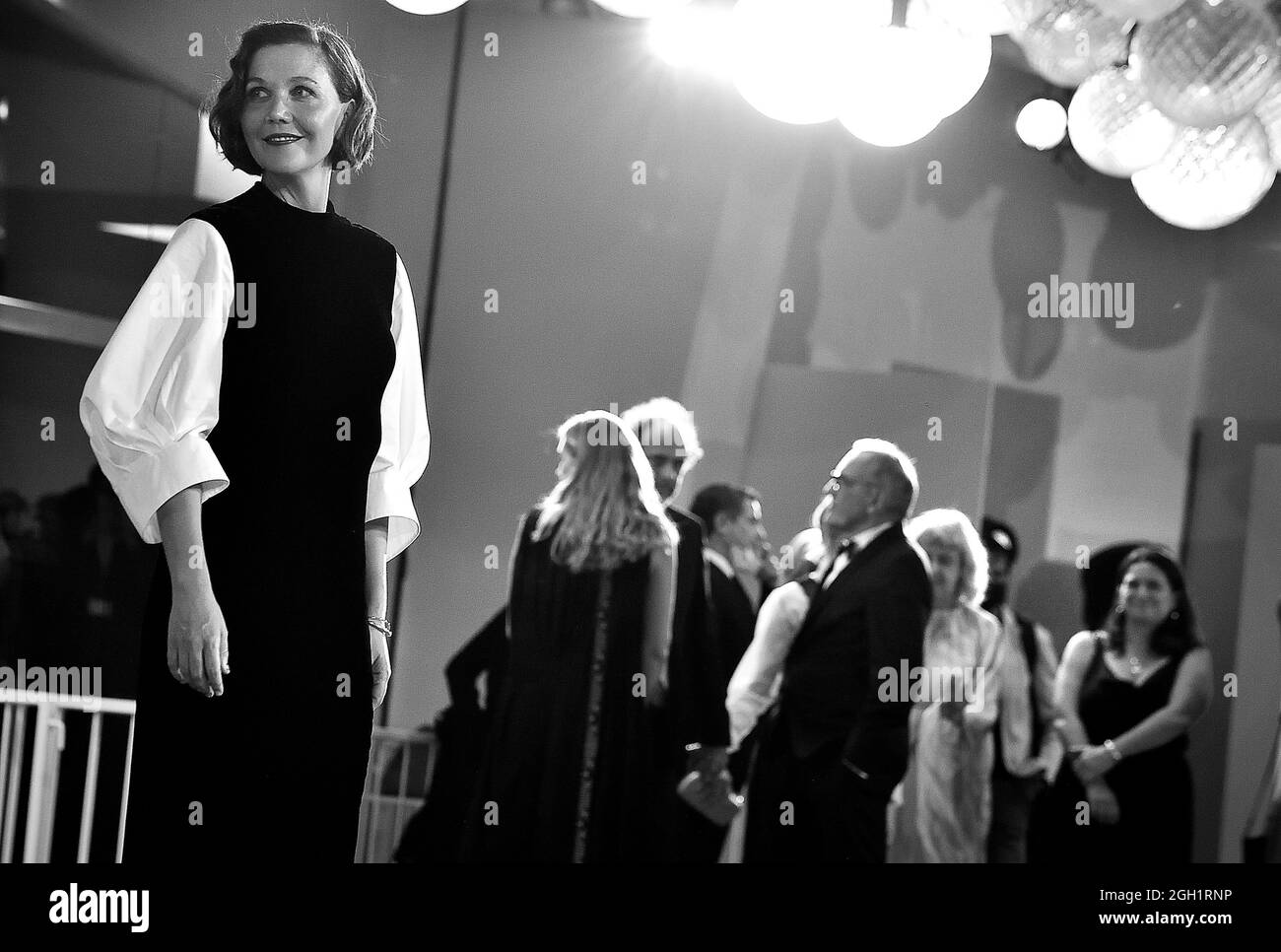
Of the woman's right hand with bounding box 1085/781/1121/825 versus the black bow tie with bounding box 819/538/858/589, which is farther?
the woman's right hand with bounding box 1085/781/1121/825

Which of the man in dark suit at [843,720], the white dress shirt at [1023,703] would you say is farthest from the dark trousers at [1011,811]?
the man in dark suit at [843,720]

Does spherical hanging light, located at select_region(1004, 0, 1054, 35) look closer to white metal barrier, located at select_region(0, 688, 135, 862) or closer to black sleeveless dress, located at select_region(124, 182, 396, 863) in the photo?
black sleeveless dress, located at select_region(124, 182, 396, 863)

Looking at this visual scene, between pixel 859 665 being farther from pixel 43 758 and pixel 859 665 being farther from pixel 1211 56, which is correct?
pixel 43 758

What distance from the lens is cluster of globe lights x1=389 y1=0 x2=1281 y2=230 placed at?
275 centimetres

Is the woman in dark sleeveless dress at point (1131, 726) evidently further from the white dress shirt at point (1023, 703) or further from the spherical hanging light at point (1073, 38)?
the spherical hanging light at point (1073, 38)

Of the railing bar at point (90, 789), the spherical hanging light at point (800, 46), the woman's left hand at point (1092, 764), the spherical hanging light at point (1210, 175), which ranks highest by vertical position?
the spherical hanging light at point (800, 46)

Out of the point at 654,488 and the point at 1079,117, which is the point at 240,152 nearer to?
the point at 654,488

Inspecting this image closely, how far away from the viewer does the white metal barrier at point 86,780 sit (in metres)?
2.81

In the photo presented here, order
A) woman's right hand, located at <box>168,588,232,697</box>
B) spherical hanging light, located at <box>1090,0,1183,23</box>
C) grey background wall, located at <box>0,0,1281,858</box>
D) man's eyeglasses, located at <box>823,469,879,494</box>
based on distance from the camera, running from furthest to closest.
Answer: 1. man's eyeglasses, located at <box>823,469,879,494</box>
2. grey background wall, located at <box>0,0,1281,858</box>
3. spherical hanging light, located at <box>1090,0,1183,23</box>
4. woman's right hand, located at <box>168,588,232,697</box>

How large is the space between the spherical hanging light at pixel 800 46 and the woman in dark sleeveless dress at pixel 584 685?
32.4 inches

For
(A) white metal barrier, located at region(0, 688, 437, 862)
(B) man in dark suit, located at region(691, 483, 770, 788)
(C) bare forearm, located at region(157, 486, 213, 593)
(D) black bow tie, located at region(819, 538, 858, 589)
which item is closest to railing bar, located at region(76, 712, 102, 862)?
(A) white metal barrier, located at region(0, 688, 437, 862)

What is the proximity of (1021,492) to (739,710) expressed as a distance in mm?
867

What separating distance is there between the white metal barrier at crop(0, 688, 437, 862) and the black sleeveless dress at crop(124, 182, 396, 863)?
655 mm

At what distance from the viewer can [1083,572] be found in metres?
3.42
